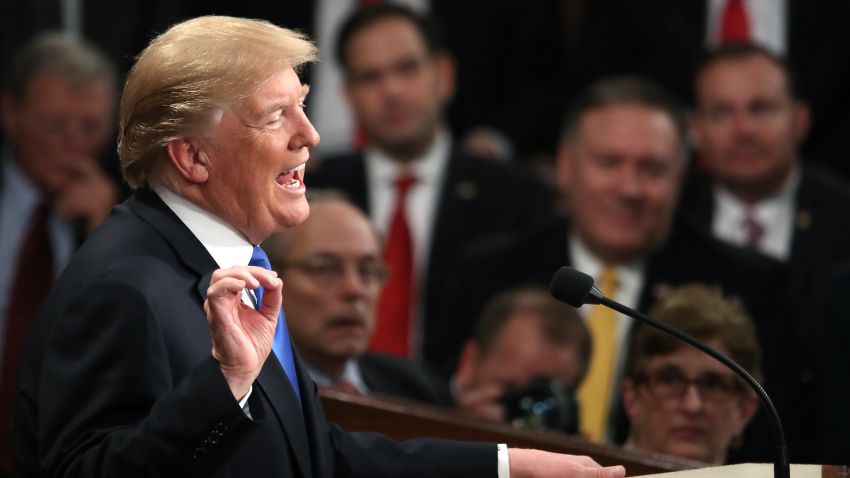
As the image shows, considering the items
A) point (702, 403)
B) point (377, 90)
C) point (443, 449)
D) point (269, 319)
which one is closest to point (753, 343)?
point (702, 403)

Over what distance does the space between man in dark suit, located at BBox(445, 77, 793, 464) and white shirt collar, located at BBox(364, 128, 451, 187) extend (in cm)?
49

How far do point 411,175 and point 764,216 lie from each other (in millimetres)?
1138

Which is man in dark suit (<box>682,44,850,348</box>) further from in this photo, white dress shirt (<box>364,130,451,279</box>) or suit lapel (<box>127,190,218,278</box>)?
suit lapel (<box>127,190,218,278</box>)

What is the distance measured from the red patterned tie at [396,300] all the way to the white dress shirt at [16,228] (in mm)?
1058

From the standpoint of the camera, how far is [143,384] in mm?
1857

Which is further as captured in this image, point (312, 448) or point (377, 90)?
point (377, 90)

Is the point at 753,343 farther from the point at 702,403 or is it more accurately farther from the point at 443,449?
A: the point at 443,449

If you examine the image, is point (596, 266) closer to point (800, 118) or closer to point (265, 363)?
point (800, 118)

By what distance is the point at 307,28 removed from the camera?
5527 millimetres

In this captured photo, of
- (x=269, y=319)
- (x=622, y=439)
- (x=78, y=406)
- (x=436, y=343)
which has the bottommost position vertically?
(x=436, y=343)

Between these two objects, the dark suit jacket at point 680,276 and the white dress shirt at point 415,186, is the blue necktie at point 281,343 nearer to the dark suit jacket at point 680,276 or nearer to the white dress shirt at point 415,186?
the dark suit jacket at point 680,276

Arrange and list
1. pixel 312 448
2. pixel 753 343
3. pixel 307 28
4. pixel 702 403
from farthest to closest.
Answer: pixel 307 28
pixel 753 343
pixel 702 403
pixel 312 448

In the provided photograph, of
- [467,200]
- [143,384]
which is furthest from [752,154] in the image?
[143,384]

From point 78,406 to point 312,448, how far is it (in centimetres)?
34
